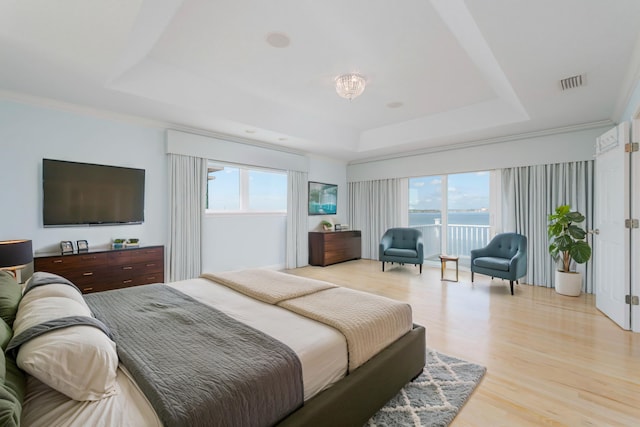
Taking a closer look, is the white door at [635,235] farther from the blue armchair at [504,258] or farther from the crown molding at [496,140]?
the crown molding at [496,140]

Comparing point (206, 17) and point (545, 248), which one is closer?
point (206, 17)

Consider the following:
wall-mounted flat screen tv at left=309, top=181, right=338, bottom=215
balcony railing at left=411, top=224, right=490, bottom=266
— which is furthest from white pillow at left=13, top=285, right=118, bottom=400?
balcony railing at left=411, top=224, right=490, bottom=266

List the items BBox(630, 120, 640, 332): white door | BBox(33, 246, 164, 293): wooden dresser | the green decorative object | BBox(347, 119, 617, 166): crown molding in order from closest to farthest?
BBox(630, 120, 640, 332): white door, BBox(33, 246, 164, 293): wooden dresser, the green decorative object, BBox(347, 119, 617, 166): crown molding

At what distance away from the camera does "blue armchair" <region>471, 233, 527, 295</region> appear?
4180mm

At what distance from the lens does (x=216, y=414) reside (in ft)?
3.43

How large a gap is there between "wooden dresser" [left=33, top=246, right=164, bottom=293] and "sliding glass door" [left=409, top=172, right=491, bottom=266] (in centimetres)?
518

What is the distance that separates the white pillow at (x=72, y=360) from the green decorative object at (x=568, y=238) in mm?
4989

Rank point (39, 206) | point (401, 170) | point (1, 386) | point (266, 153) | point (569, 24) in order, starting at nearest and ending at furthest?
1. point (1, 386)
2. point (569, 24)
3. point (39, 206)
4. point (266, 153)
5. point (401, 170)

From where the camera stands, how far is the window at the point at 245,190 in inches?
205

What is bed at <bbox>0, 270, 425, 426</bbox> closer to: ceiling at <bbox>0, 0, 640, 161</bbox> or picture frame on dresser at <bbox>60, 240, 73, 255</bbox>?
picture frame on dresser at <bbox>60, 240, 73, 255</bbox>

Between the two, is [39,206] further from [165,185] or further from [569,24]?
[569,24]

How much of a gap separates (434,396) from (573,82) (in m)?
3.24

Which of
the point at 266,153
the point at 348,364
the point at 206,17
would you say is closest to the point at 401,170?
the point at 266,153

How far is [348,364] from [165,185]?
153 inches
